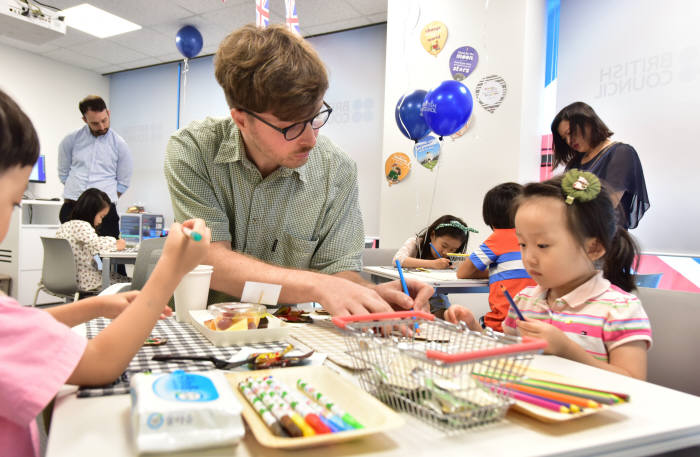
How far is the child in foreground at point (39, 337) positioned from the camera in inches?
21.5

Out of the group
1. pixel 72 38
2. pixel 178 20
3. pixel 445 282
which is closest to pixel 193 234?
pixel 445 282

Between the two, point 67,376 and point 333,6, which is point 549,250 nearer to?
point 67,376

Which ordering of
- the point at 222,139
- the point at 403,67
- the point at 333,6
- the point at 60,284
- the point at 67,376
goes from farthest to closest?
the point at 333,6, the point at 403,67, the point at 60,284, the point at 222,139, the point at 67,376

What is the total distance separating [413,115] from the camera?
155 inches

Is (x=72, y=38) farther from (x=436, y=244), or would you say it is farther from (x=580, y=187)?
(x=580, y=187)

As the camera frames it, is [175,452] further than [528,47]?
No

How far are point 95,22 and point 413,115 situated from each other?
425 cm

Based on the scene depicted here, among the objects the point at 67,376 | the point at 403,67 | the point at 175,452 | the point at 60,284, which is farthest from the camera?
the point at 403,67

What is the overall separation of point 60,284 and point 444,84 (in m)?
3.29

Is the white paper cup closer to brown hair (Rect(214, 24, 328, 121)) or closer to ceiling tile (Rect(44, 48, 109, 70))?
brown hair (Rect(214, 24, 328, 121))

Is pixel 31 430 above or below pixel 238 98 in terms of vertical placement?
below

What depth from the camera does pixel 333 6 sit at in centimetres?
493

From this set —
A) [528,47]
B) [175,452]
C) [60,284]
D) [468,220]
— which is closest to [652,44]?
[528,47]

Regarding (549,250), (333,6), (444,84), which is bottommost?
(549,250)
